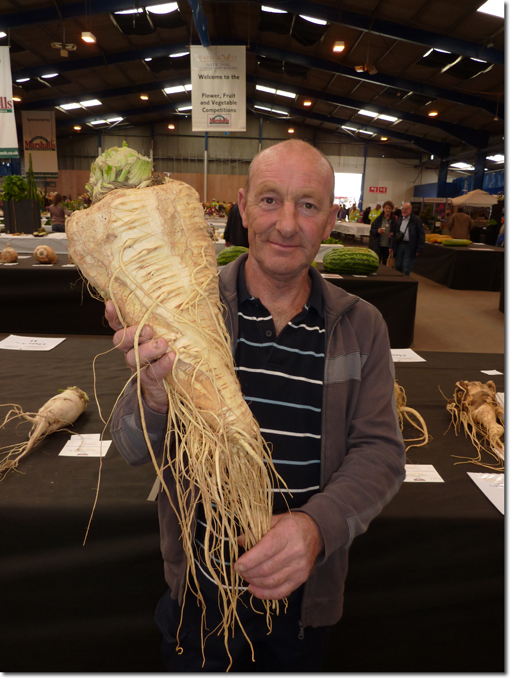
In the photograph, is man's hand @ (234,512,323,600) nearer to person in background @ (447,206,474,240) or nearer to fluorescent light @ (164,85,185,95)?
person in background @ (447,206,474,240)

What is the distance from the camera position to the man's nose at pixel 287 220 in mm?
1138

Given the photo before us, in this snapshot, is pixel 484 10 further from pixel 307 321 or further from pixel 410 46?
pixel 307 321

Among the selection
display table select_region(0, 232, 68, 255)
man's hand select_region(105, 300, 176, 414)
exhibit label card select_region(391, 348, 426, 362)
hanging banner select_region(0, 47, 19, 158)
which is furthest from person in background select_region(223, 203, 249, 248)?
man's hand select_region(105, 300, 176, 414)

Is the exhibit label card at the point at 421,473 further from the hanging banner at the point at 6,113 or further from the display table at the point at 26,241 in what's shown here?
the hanging banner at the point at 6,113

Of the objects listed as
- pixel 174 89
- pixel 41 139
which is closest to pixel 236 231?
pixel 41 139

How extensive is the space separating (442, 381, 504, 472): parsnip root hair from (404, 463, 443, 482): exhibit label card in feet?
0.42

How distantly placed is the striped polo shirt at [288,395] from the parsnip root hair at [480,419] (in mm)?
635

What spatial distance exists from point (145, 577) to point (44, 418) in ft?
1.98

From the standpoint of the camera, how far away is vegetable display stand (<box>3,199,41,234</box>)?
5.85m

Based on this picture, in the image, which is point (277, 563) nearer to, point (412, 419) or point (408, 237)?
point (412, 419)

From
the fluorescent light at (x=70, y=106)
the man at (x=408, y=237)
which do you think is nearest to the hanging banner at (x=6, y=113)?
the man at (x=408, y=237)

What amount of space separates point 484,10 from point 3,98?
7600mm

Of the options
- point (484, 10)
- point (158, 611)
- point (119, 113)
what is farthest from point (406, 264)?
point (119, 113)

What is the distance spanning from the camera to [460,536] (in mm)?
1252
